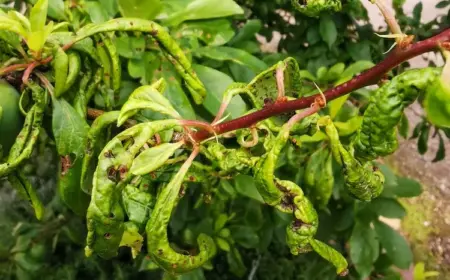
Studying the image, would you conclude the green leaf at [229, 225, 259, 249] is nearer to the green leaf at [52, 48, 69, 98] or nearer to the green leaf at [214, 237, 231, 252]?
the green leaf at [214, 237, 231, 252]

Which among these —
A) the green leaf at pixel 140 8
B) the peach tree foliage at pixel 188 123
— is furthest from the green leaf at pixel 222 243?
the green leaf at pixel 140 8

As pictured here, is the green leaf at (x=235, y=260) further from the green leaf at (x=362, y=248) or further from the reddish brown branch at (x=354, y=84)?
the reddish brown branch at (x=354, y=84)

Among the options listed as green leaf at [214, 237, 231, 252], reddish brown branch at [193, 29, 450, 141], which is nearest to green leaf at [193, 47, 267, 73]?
reddish brown branch at [193, 29, 450, 141]

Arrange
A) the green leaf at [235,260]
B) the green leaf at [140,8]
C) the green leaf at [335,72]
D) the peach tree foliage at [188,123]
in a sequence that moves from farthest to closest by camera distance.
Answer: the green leaf at [235,260] → the green leaf at [335,72] → the green leaf at [140,8] → the peach tree foliage at [188,123]

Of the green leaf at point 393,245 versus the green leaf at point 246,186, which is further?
the green leaf at point 393,245

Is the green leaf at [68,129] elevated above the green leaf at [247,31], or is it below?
above

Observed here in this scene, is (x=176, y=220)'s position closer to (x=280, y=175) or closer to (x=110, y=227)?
(x=280, y=175)

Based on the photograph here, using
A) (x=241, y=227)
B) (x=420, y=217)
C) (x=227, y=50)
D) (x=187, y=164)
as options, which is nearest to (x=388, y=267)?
(x=241, y=227)
